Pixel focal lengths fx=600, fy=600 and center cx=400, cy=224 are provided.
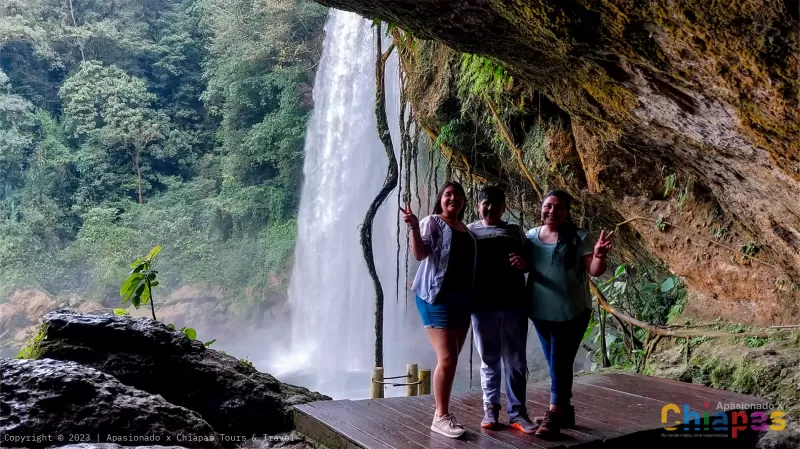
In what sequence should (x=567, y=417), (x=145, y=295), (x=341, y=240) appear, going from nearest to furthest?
(x=567, y=417) < (x=145, y=295) < (x=341, y=240)

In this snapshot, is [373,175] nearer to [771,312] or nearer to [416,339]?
[416,339]

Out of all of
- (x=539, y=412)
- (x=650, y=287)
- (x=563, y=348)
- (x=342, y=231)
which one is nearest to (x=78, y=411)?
(x=563, y=348)

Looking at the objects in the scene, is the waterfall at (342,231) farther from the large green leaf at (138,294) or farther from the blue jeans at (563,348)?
the blue jeans at (563,348)

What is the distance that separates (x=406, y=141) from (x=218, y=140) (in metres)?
18.3

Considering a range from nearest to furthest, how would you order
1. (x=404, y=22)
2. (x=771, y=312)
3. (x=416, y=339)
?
(x=404, y=22) → (x=771, y=312) → (x=416, y=339)

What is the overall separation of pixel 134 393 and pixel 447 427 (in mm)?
1721

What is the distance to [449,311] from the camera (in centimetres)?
309

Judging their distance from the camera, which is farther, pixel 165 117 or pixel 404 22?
pixel 165 117

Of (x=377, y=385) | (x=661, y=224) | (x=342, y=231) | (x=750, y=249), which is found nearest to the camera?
(x=750, y=249)

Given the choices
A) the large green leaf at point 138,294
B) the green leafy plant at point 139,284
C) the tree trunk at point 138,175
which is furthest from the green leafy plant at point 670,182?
the tree trunk at point 138,175

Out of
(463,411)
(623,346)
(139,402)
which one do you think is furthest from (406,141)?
(139,402)

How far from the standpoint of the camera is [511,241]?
3209mm

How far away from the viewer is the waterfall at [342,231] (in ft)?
62.0

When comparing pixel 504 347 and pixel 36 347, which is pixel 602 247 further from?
pixel 36 347
